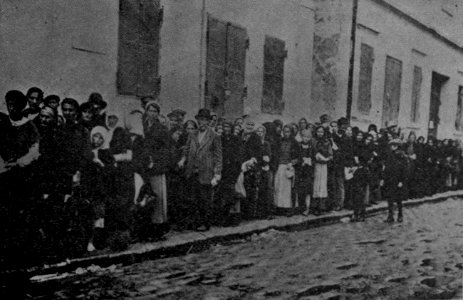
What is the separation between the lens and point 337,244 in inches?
322

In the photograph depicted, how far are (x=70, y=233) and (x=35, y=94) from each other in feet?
5.34

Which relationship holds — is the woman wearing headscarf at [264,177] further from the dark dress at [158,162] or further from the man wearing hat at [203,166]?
the dark dress at [158,162]

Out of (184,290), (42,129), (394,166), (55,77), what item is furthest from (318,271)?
(394,166)

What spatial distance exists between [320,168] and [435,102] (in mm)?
11541

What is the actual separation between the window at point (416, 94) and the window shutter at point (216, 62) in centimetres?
1011

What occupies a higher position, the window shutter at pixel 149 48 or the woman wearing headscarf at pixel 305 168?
the window shutter at pixel 149 48

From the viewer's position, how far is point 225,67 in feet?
34.7

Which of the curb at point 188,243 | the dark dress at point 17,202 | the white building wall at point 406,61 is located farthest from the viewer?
the white building wall at point 406,61

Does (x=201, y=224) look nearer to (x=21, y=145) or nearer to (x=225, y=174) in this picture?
(x=225, y=174)

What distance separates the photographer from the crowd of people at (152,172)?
19.4 feet

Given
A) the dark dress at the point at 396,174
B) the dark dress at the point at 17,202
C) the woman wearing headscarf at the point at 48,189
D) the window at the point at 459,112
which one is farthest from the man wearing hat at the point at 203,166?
the window at the point at 459,112

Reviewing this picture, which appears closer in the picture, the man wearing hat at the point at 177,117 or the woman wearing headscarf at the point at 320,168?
the man wearing hat at the point at 177,117

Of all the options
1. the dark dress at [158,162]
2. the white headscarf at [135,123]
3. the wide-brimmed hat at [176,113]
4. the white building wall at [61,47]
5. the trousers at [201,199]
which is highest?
the white building wall at [61,47]

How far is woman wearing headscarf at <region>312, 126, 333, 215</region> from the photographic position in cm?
1115
